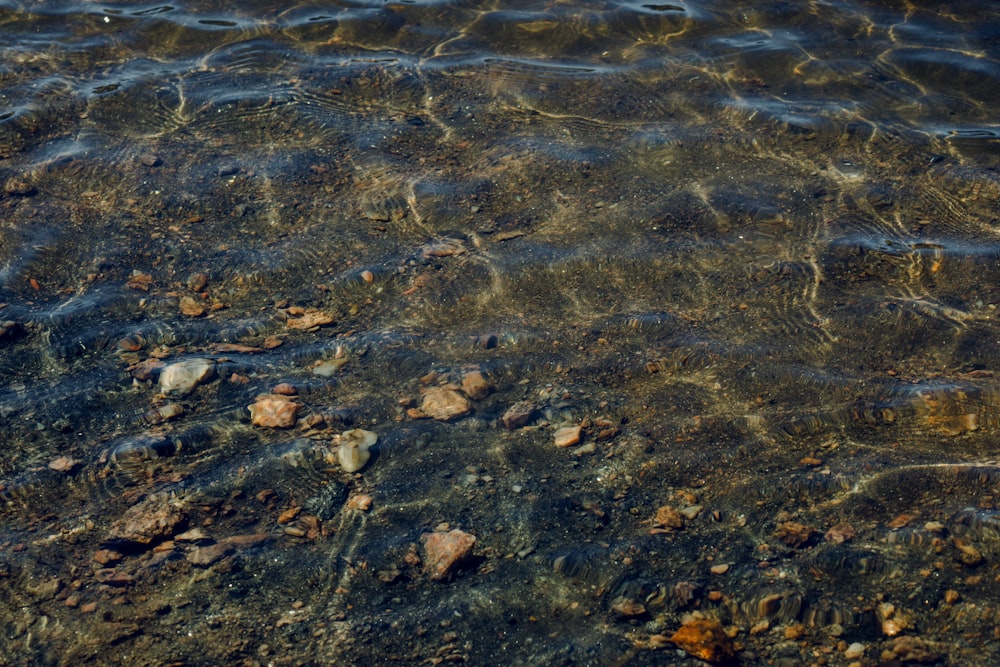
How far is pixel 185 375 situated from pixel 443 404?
3.89ft

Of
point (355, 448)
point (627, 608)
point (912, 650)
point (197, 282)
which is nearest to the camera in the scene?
point (912, 650)

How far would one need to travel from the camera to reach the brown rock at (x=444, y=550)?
3328 mm

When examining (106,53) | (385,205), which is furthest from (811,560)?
(106,53)

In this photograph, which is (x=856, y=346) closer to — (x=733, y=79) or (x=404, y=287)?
(x=404, y=287)

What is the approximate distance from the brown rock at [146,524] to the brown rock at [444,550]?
3.18ft

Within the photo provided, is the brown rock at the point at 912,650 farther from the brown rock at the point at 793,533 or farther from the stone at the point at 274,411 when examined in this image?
the stone at the point at 274,411

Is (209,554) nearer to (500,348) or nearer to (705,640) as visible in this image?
(500,348)

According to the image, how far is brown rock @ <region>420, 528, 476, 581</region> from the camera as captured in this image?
3.33 metres

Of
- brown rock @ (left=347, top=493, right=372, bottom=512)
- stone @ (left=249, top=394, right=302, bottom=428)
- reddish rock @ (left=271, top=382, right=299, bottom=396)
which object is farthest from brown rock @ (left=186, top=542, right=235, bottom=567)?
reddish rock @ (left=271, top=382, right=299, bottom=396)

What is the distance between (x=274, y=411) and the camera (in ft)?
13.0

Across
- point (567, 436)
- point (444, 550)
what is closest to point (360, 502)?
point (444, 550)

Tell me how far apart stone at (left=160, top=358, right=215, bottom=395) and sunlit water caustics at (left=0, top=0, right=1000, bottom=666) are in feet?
0.05

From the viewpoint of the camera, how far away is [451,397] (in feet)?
13.4

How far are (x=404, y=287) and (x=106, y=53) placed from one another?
3.78 m
